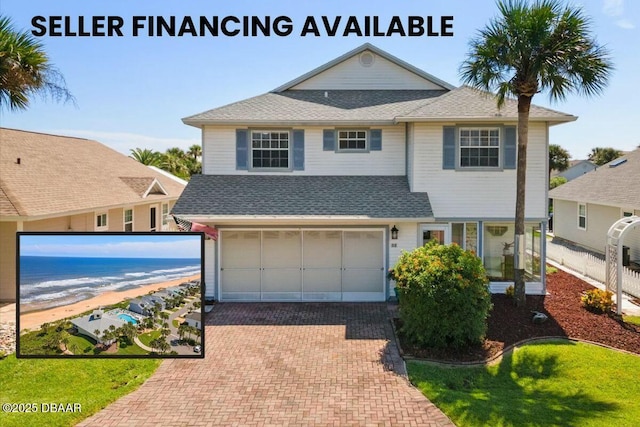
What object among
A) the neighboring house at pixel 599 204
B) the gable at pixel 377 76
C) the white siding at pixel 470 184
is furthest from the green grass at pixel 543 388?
the gable at pixel 377 76

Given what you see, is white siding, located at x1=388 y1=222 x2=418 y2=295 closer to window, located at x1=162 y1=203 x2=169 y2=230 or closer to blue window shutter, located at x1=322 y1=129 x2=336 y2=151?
blue window shutter, located at x1=322 y1=129 x2=336 y2=151

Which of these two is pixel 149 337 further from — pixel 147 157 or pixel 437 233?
pixel 147 157

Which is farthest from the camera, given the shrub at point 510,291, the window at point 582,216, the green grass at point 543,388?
the window at point 582,216

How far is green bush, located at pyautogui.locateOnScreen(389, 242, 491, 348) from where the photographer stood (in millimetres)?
10445

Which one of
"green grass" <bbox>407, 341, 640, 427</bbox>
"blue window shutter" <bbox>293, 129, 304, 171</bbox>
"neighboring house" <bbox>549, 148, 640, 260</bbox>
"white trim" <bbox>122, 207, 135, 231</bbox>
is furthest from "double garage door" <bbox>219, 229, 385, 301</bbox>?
"neighboring house" <bbox>549, 148, 640, 260</bbox>

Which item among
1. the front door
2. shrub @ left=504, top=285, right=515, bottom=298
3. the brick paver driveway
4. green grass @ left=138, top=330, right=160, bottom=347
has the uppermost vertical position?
the front door

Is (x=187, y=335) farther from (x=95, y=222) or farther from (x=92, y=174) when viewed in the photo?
(x=92, y=174)

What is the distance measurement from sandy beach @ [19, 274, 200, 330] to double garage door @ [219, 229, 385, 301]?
32.2ft

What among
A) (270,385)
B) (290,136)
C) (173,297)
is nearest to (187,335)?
(173,297)

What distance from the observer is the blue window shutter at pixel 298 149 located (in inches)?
655

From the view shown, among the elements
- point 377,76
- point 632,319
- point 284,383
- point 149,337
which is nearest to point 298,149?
point 377,76

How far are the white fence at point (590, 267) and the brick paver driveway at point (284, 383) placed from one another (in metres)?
9.03

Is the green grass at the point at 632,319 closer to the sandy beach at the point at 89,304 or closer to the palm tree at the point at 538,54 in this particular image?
the palm tree at the point at 538,54

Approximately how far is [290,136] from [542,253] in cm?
960
